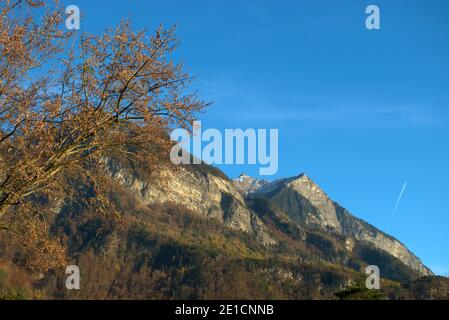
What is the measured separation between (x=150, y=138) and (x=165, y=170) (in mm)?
1930

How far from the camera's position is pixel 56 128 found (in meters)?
22.2

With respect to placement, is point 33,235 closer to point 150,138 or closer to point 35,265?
point 35,265

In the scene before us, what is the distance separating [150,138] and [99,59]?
13.3 feet

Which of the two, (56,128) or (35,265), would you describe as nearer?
(56,128)
